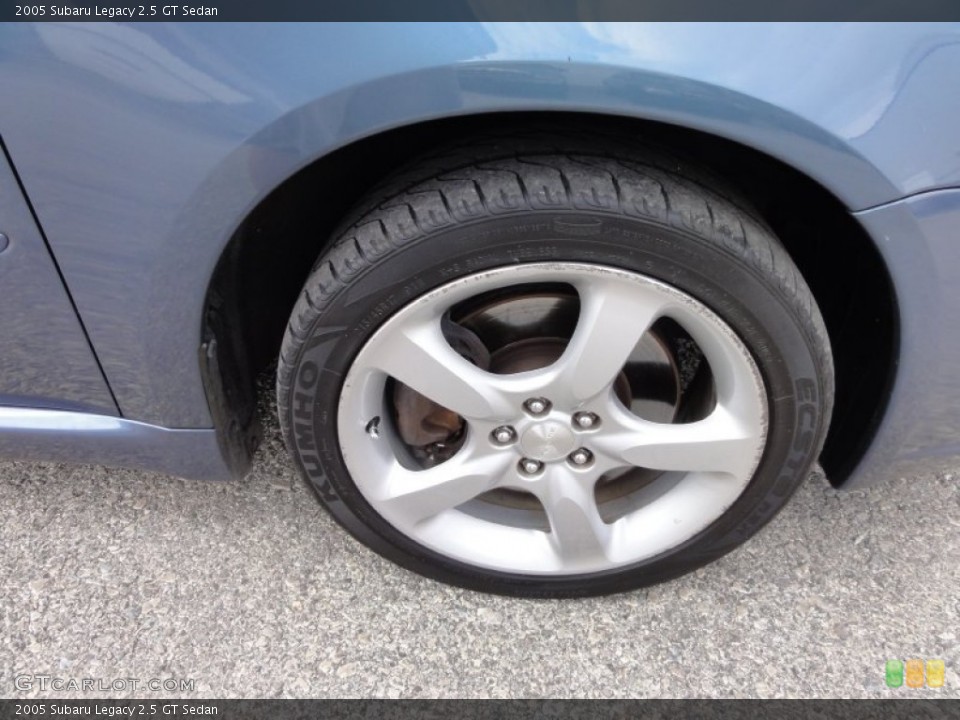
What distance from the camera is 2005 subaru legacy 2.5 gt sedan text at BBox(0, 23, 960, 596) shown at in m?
1.11

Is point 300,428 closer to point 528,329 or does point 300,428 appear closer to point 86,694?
point 528,329

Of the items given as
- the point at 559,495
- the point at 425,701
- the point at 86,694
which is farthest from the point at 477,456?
the point at 86,694

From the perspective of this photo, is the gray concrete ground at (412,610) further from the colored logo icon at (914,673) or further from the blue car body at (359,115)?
the blue car body at (359,115)

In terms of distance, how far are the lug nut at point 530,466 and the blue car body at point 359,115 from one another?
1.91 feet

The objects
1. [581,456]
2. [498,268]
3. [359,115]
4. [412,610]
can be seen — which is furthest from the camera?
[412,610]

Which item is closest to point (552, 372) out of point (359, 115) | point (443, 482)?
point (443, 482)

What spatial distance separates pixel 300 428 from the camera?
1.47 metres

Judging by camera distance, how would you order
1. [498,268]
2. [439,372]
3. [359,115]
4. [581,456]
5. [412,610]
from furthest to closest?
[412,610]
[581,456]
[439,372]
[498,268]
[359,115]

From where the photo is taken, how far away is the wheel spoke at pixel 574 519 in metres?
1.55

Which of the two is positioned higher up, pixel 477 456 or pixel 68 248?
pixel 68 248

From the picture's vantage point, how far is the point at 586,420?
147 centimetres

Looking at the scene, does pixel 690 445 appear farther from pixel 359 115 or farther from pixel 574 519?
pixel 359 115

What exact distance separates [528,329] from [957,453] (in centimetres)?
78

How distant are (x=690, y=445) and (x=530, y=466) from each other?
28cm
